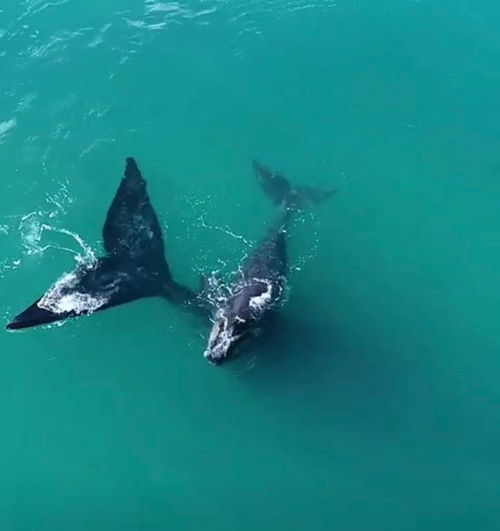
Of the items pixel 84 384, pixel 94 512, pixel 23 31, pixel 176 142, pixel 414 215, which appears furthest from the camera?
pixel 23 31

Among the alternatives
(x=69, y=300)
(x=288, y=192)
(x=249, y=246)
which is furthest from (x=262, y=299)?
(x=69, y=300)

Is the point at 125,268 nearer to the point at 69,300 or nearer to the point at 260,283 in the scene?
the point at 69,300

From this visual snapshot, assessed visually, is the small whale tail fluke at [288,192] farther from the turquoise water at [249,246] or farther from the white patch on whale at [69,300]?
the white patch on whale at [69,300]

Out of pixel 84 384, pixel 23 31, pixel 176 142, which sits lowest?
pixel 84 384

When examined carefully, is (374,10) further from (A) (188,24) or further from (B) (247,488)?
(B) (247,488)

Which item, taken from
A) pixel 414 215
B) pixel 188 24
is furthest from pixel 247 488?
pixel 188 24
